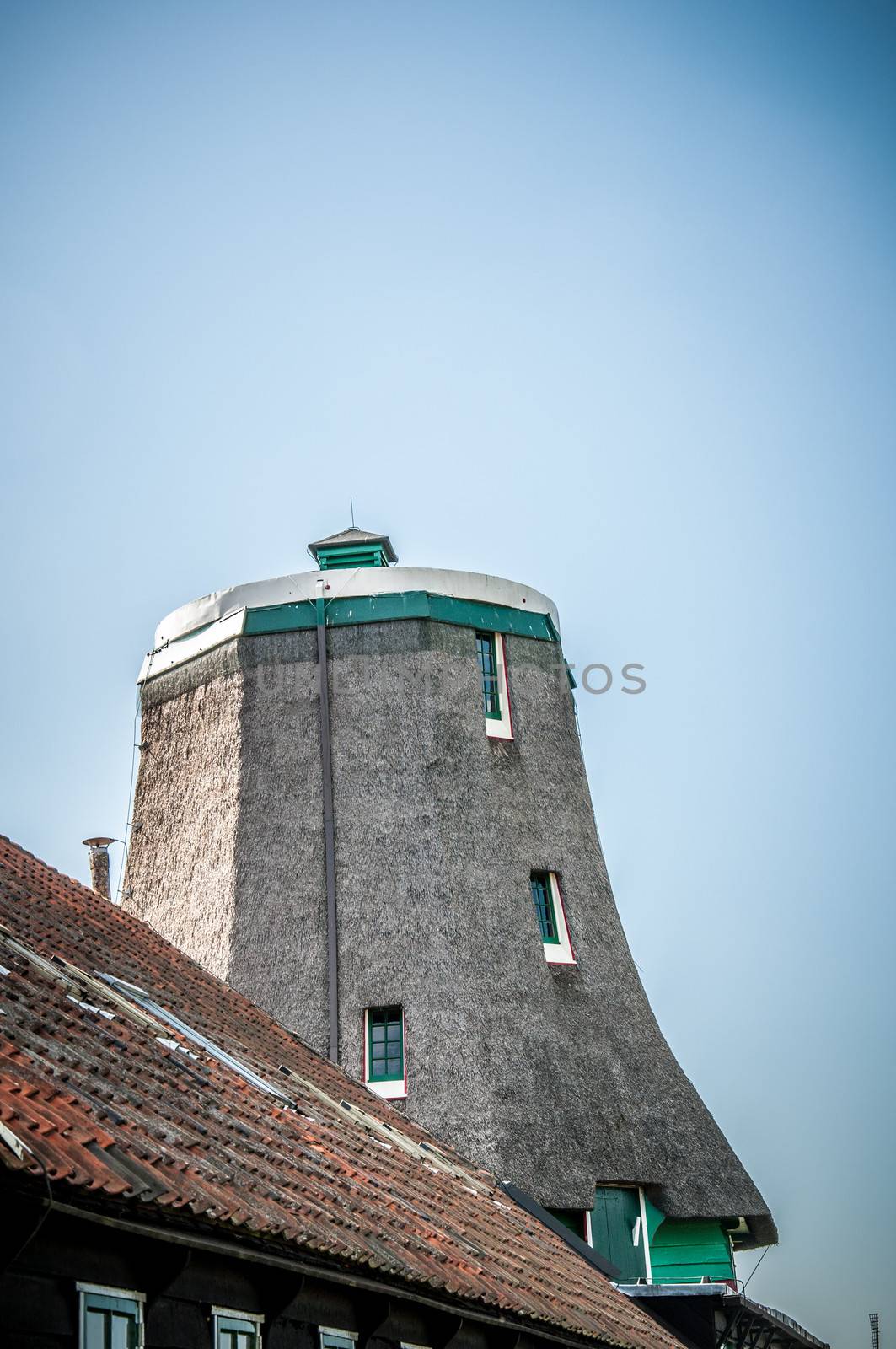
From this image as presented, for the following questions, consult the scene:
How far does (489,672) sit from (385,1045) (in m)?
6.11

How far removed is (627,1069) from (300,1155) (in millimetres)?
11675

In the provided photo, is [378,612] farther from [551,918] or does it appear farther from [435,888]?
[551,918]

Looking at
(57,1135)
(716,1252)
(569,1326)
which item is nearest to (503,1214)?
(569,1326)

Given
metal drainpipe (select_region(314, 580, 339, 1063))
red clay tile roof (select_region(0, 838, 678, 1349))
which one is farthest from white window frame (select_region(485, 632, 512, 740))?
red clay tile roof (select_region(0, 838, 678, 1349))

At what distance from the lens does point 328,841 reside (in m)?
21.2

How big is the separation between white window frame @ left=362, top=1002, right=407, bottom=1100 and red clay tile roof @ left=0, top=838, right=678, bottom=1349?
4.64 m

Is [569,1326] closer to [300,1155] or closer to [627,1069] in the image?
[300,1155]

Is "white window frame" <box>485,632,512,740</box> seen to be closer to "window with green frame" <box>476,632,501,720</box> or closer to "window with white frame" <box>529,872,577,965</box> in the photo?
"window with green frame" <box>476,632,501,720</box>

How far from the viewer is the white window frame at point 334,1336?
816cm

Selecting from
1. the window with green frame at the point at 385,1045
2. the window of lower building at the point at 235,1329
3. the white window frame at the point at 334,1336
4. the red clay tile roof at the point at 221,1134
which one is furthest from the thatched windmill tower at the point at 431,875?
the window of lower building at the point at 235,1329

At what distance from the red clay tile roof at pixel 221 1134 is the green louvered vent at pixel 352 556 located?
1085cm

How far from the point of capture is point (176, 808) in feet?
75.5

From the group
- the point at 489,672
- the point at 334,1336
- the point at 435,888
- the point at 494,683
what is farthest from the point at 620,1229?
the point at 334,1336

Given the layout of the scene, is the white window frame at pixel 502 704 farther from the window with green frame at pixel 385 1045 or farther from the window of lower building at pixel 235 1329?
the window of lower building at pixel 235 1329
